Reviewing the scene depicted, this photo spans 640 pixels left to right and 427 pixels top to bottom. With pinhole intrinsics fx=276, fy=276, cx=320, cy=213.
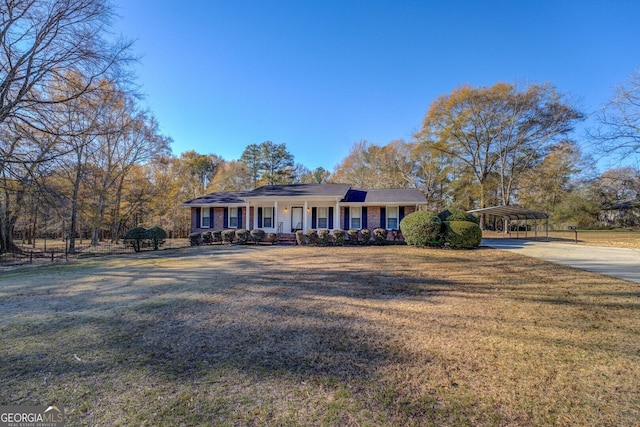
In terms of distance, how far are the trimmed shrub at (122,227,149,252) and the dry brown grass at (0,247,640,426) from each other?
8908 millimetres

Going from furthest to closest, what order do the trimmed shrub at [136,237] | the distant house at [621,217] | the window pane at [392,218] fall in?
the distant house at [621,217] → the window pane at [392,218] → the trimmed shrub at [136,237]

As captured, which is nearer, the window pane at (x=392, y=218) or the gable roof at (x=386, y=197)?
the gable roof at (x=386, y=197)

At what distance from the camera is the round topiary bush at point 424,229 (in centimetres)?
1279

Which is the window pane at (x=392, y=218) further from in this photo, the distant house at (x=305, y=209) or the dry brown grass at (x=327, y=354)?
the dry brown grass at (x=327, y=354)

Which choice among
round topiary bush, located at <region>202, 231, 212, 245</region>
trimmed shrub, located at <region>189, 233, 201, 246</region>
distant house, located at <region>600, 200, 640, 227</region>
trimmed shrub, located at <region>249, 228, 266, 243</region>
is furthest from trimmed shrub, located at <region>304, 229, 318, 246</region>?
distant house, located at <region>600, 200, 640, 227</region>

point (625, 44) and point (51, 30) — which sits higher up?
point (625, 44)

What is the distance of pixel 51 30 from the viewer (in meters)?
8.48

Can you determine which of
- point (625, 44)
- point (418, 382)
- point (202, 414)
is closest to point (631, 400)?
point (418, 382)

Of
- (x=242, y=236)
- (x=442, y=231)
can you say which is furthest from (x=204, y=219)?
(x=442, y=231)

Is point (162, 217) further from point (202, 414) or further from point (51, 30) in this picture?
point (202, 414)

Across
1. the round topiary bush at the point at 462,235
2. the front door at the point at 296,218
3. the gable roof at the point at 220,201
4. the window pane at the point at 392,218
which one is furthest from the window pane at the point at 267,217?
the round topiary bush at the point at 462,235

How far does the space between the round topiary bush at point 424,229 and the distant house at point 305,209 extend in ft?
11.4

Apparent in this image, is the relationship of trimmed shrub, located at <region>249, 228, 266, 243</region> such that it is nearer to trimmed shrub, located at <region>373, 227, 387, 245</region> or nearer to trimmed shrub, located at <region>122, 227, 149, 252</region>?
trimmed shrub, located at <region>122, 227, 149, 252</region>

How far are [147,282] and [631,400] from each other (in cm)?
765
